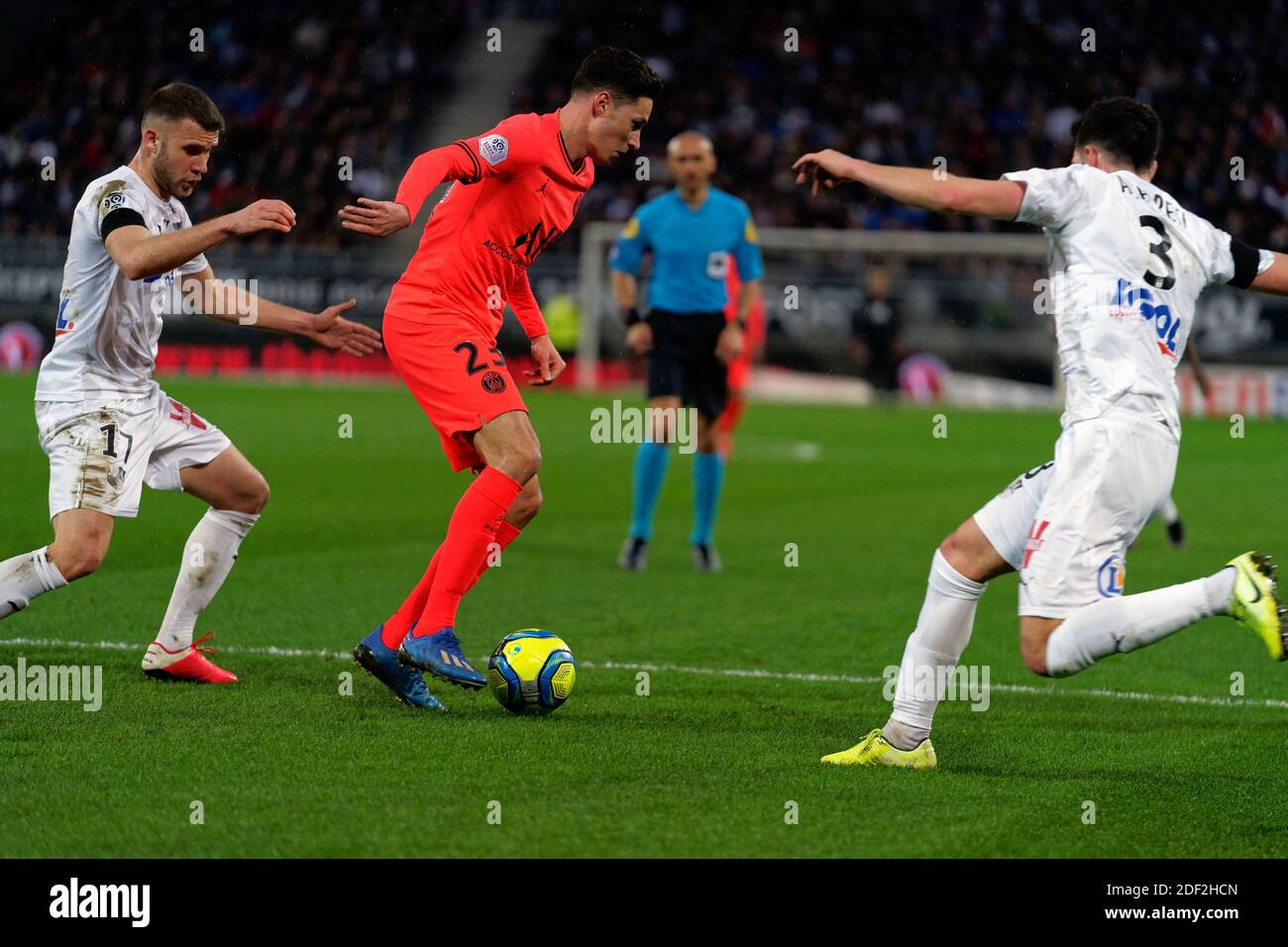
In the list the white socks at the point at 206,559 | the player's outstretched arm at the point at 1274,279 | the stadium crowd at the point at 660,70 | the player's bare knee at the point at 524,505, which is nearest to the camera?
the player's outstretched arm at the point at 1274,279

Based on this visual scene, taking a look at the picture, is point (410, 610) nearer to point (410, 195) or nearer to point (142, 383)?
point (142, 383)

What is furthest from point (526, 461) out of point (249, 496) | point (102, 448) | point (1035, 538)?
point (1035, 538)

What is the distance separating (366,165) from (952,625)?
26424mm

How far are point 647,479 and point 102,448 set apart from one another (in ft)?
15.7

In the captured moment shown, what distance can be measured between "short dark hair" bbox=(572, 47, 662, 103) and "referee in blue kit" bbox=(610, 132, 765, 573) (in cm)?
416

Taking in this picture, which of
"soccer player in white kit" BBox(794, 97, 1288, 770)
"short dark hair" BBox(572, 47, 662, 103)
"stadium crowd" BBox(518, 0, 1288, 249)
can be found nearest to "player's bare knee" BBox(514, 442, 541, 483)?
"short dark hair" BBox(572, 47, 662, 103)

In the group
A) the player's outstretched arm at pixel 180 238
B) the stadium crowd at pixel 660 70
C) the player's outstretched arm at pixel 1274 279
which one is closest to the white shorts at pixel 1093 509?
the player's outstretched arm at pixel 1274 279

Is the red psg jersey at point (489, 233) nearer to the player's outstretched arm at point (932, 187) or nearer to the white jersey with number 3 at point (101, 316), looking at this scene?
the white jersey with number 3 at point (101, 316)

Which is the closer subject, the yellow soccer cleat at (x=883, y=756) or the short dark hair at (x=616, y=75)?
the yellow soccer cleat at (x=883, y=756)

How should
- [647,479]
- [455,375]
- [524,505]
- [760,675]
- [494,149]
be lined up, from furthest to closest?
1. [647,479]
2. [760,675]
3. [524,505]
4. [455,375]
5. [494,149]

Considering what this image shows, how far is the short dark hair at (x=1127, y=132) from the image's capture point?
479cm

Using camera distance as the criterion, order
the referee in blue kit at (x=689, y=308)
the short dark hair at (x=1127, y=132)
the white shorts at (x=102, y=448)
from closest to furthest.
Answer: the short dark hair at (x=1127, y=132) < the white shorts at (x=102, y=448) < the referee in blue kit at (x=689, y=308)

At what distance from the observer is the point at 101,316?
586cm

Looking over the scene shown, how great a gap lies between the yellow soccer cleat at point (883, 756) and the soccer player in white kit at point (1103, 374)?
1.68 ft
